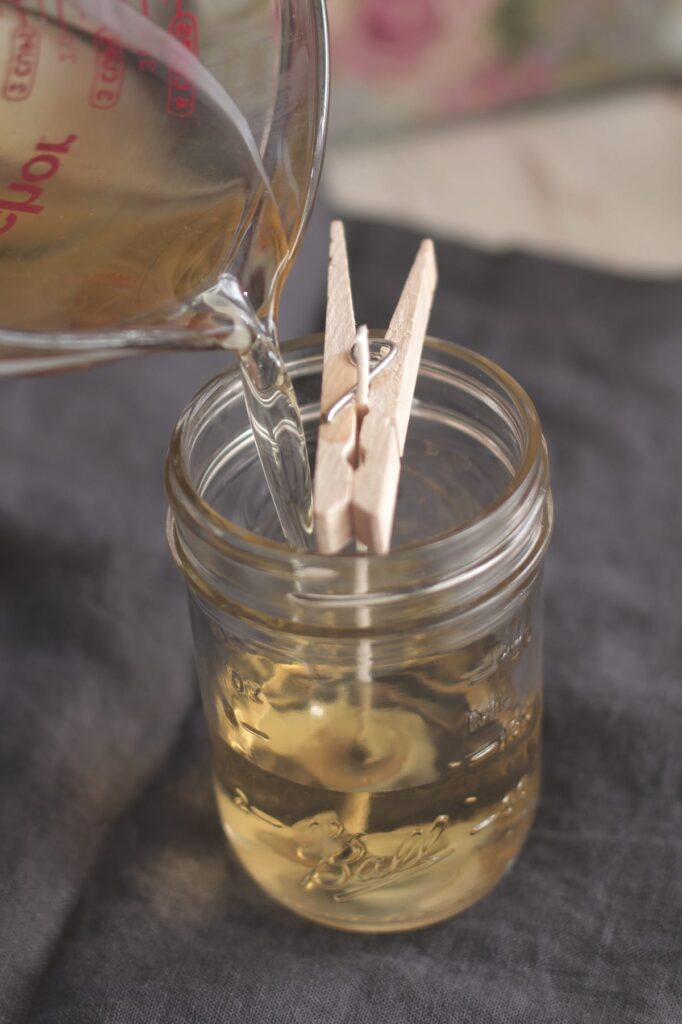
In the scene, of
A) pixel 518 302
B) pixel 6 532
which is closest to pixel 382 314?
pixel 518 302

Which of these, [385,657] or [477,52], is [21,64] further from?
[477,52]

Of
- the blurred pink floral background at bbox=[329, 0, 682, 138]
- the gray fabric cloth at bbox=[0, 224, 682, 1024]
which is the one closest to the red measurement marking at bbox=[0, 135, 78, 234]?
the gray fabric cloth at bbox=[0, 224, 682, 1024]

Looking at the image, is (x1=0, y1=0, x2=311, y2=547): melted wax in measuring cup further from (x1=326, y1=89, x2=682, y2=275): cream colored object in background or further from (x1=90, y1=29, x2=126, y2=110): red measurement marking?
(x1=326, y1=89, x2=682, y2=275): cream colored object in background

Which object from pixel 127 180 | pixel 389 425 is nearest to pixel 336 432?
pixel 389 425

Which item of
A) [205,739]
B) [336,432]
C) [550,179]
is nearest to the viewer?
[336,432]

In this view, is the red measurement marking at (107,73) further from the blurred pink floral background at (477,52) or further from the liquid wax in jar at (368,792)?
the blurred pink floral background at (477,52)

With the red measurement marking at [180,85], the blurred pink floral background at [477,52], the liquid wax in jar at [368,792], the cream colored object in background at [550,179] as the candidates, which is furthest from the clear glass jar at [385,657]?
the blurred pink floral background at [477,52]
